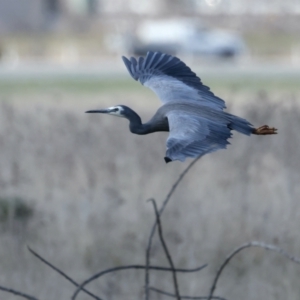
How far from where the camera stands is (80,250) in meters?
6.76

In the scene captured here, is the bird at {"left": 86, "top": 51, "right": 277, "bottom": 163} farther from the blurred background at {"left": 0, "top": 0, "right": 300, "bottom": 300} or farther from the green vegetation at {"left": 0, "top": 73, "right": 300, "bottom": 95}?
the green vegetation at {"left": 0, "top": 73, "right": 300, "bottom": 95}

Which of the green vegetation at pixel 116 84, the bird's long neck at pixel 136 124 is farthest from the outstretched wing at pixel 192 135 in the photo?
the green vegetation at pixel 116 84

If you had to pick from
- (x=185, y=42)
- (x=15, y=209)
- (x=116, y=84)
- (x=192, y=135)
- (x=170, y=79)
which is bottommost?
(x=15, y=209)

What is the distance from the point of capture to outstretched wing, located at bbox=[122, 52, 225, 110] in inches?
212

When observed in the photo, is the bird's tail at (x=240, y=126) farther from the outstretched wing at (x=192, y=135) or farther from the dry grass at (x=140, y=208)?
the dry grass at (x=140, y=208)

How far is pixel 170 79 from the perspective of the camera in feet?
19.1

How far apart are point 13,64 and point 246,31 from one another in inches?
523

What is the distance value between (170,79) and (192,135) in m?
1.44

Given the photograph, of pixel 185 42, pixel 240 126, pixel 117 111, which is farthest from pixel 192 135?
pixel 185 42

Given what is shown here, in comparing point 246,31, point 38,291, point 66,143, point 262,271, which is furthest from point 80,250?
point 246,31

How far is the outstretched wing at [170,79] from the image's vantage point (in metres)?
5.38

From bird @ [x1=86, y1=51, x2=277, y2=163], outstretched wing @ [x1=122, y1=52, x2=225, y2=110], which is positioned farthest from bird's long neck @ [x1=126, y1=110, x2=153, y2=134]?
outstretched wing @ [x1=122, y1=52, x2=225, y2=110]

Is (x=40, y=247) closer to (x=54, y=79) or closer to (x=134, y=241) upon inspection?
(x=134, y=241)

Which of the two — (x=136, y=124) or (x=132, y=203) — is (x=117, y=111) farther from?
(x=132, y=203)
